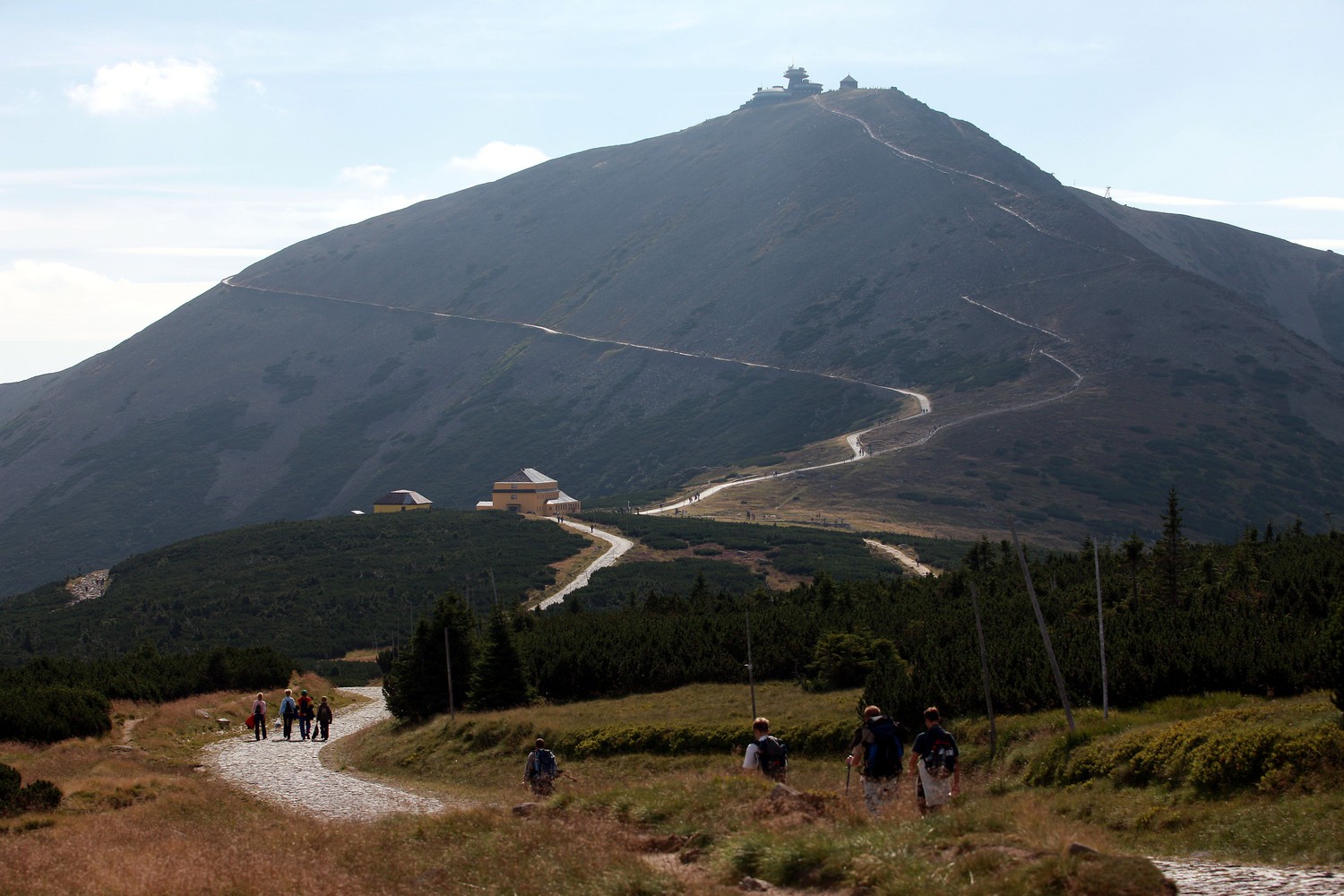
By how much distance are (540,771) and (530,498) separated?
103 m

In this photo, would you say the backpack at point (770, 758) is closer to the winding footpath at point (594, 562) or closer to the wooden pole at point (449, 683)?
the wooden pole at point (449, 683)

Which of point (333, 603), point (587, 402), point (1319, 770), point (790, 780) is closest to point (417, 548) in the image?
point (333, 603)

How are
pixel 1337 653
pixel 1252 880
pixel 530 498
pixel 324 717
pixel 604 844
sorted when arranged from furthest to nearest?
pixel 530 498 < pixel 324 717 < pixel 1337 653 < pixel 604 844 < pixel 1252 880

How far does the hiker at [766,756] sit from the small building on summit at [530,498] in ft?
337

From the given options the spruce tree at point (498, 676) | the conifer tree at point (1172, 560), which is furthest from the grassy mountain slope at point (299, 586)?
the conifer tree at point (1172, 560)

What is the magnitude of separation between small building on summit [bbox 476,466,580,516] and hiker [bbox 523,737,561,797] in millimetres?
100073

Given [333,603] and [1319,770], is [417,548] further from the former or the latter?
[1319,770]

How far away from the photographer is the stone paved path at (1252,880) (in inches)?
362

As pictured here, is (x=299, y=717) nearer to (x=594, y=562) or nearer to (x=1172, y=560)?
(x=1172, y=560)

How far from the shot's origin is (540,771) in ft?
59.4

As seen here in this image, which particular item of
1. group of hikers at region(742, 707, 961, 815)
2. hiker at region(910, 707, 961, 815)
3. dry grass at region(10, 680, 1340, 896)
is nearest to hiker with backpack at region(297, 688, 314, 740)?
dry grass at region(10, 680, 1340, 896)

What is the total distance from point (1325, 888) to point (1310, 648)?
1181cm

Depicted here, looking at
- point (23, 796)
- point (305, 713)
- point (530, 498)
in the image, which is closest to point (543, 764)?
point (23, 796)

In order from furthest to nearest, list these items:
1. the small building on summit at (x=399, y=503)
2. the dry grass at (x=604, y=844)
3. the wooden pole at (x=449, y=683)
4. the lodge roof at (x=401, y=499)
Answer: the lodge roof at (x=401, y=499) < the small building on summit at (x=399, y=503) < the wooden pole at (x=449, y=683) < the dry grass at (x=604, y=844)
